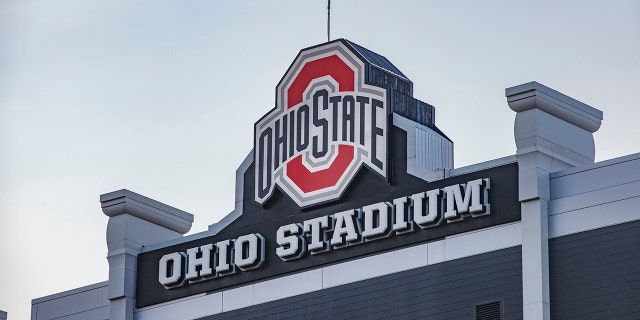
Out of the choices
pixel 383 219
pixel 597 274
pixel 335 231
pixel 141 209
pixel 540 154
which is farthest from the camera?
pixel 141 209

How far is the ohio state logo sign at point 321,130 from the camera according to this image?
4503 centimetres

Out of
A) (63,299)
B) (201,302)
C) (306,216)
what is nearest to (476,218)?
(306,216)

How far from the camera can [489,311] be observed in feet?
136

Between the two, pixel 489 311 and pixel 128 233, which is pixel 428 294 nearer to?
→ pixel 489 311

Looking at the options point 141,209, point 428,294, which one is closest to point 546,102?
point 428,294

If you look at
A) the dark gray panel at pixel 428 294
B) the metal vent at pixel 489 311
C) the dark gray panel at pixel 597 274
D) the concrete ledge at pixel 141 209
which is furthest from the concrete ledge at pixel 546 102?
the concrete ledge at pixel 141 209

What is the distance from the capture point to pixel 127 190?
49438mm

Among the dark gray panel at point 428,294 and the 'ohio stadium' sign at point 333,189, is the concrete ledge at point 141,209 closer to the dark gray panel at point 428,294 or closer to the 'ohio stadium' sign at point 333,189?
the 'ohio stadium' sign at point 333,189

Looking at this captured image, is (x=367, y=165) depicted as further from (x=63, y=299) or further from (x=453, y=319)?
(x=63, y=299)

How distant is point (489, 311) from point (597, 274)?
272cm

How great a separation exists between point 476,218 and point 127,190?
11.1 metres

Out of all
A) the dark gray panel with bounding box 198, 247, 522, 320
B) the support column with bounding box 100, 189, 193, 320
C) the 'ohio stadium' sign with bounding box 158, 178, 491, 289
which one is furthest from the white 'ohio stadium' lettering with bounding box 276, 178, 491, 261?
the support column with bounding box 100, 189, 193, 320

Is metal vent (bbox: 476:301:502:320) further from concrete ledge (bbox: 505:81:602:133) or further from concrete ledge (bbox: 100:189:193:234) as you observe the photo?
concrete ledge (bbox: 100:189:193:234)

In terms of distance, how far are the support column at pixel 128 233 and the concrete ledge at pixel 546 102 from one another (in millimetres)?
11844
